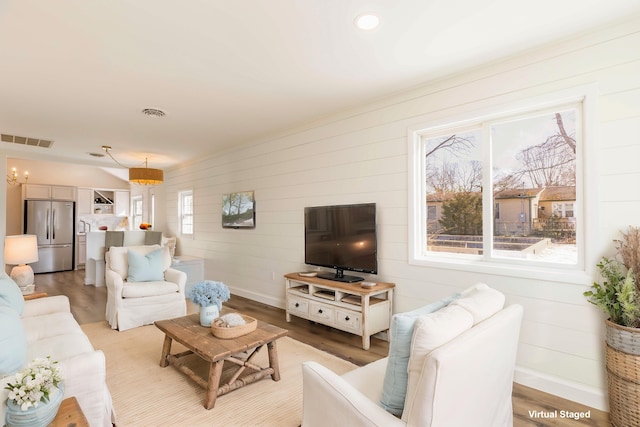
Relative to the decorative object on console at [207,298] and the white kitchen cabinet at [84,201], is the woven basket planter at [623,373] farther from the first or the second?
the white kitchen cabinet at [84,201]

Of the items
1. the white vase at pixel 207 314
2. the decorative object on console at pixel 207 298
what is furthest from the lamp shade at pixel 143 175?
the white vase at pixel 207 314

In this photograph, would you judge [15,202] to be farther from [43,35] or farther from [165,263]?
[43,35]

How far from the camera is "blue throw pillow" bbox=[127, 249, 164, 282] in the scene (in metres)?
4.04

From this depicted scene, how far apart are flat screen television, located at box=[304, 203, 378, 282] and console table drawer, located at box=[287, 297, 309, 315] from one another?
0.37 m

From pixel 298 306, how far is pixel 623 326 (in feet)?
9.28

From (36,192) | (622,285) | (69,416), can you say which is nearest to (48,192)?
(36,192)

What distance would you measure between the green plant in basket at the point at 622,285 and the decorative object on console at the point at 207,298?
8.63ft

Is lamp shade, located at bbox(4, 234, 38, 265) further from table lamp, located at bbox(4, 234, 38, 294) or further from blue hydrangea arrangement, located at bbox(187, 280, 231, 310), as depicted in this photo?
blue hydrangea arrangement, located at bbox(187, 280, 231, 310)

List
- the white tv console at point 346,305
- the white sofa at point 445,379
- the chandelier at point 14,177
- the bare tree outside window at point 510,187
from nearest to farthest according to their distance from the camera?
the white sofa at point 445,379, the bare tree outside window at point 510,187, the white tv console at point 346,305, the chandelier at point 14,177

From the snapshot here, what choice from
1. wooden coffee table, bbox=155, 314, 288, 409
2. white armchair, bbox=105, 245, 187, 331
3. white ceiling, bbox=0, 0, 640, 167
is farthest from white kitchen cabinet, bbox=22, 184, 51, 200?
wooden coffee table, bbox=155, 314, 288, 409

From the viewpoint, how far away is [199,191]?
645cm

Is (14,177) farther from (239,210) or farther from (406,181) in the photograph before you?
(406,181)

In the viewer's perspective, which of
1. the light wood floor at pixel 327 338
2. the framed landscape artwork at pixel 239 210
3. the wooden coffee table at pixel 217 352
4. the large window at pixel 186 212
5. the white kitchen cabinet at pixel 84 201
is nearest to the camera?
the light wood floor at pixel 327 338

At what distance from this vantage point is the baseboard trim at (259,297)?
4.67 m
